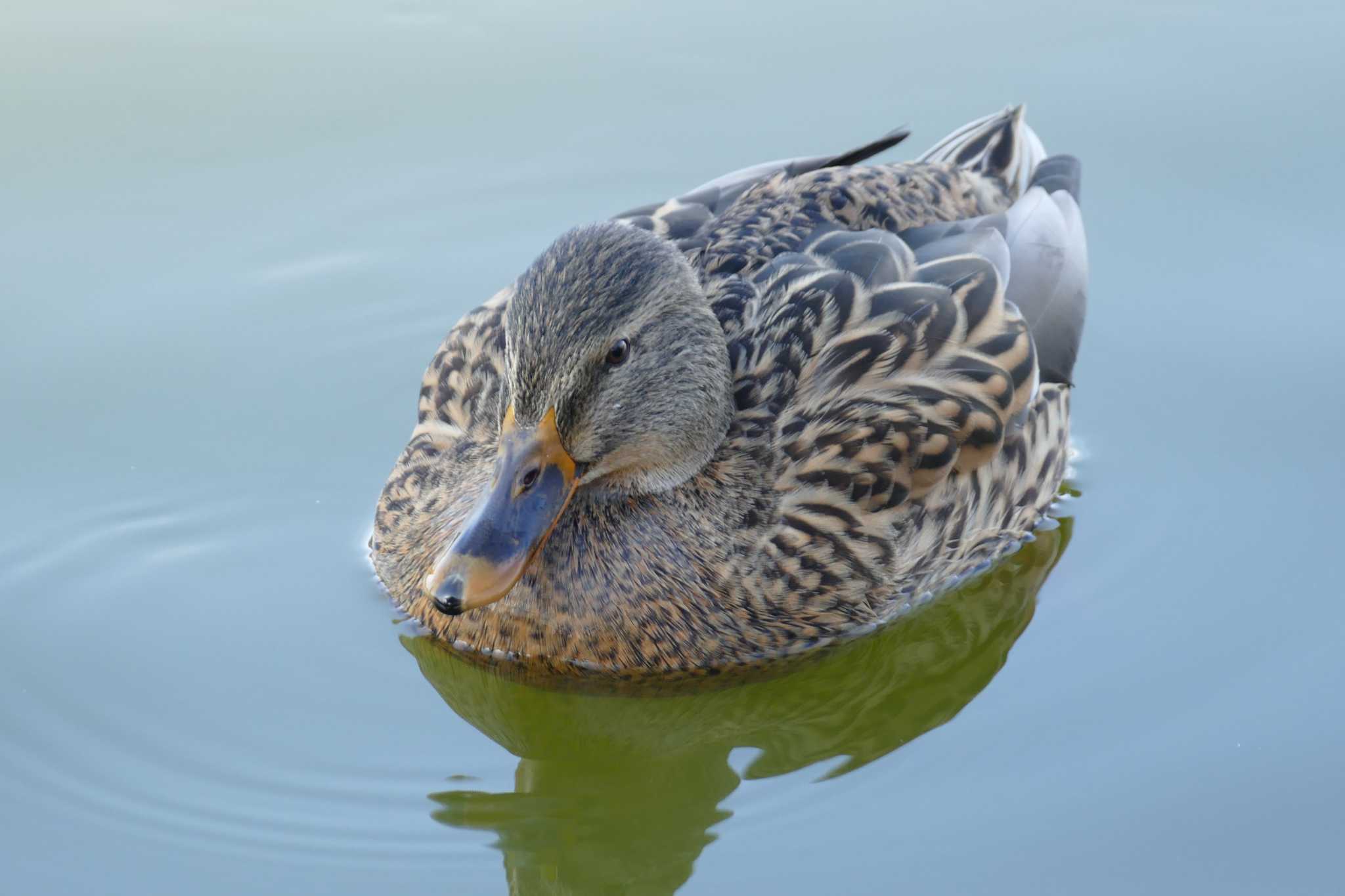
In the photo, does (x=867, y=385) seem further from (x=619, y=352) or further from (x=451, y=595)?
(x=451, y=595)

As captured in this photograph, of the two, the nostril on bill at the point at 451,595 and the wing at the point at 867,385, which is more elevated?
the wing at the point at 867,385

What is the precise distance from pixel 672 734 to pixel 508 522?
0.95 meters

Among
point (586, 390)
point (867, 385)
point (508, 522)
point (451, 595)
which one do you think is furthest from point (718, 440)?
point (451, 595)

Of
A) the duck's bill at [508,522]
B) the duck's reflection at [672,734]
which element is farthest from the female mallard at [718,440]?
the duck's reflection at [672,734]

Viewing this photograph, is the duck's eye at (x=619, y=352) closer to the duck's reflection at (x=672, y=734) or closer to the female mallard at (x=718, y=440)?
the female mallard at (x=718, y=440)

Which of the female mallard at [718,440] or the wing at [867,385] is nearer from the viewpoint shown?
the female mallard at [718,440]

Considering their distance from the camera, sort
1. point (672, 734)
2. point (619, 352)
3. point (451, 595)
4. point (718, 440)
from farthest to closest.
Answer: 1. point (718, 440)
2. point (672, 734)
3. point (619, 352)
4. point (451, 595)

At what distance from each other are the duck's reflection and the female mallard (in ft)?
0.42

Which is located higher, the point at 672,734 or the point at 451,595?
the point at 451,595

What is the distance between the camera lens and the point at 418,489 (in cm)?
652

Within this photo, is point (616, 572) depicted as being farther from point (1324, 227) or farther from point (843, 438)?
point (1324, 227)

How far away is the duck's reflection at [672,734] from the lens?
5641mm

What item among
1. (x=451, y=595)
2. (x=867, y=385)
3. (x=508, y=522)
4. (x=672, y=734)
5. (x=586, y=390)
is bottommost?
(x=672, y=734)

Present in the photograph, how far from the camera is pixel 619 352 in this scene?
6031 millimetres
